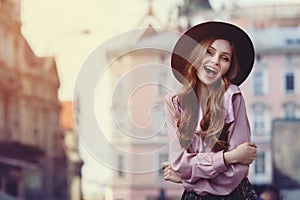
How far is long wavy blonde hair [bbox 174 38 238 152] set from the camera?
107 inches

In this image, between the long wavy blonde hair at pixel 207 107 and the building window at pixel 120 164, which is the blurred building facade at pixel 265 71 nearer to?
the building window at pixel 120 164

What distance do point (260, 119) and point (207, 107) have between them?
1168mm

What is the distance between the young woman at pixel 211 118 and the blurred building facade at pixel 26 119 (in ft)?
4.00

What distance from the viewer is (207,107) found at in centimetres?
277

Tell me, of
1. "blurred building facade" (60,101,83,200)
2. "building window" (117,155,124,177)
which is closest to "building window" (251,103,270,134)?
"building window" (117,155,124,177)

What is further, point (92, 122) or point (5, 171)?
point (5, 171)

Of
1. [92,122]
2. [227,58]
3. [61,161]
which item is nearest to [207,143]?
[227,58]

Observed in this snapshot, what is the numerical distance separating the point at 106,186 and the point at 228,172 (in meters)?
1.11

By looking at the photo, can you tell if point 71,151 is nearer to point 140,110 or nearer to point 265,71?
point 140,110

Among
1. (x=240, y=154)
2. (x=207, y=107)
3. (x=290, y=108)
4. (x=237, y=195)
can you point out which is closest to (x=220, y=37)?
(x=207, y=107)

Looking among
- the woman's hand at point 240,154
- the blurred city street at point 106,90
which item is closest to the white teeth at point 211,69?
the woman's hand at point 240,154

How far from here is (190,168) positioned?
2717 mm

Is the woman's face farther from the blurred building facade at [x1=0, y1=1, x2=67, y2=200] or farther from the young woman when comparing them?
the blurred building facade at [x1=0, y1=1, x2=67, y2=200]

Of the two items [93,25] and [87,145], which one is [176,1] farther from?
[87,145]
